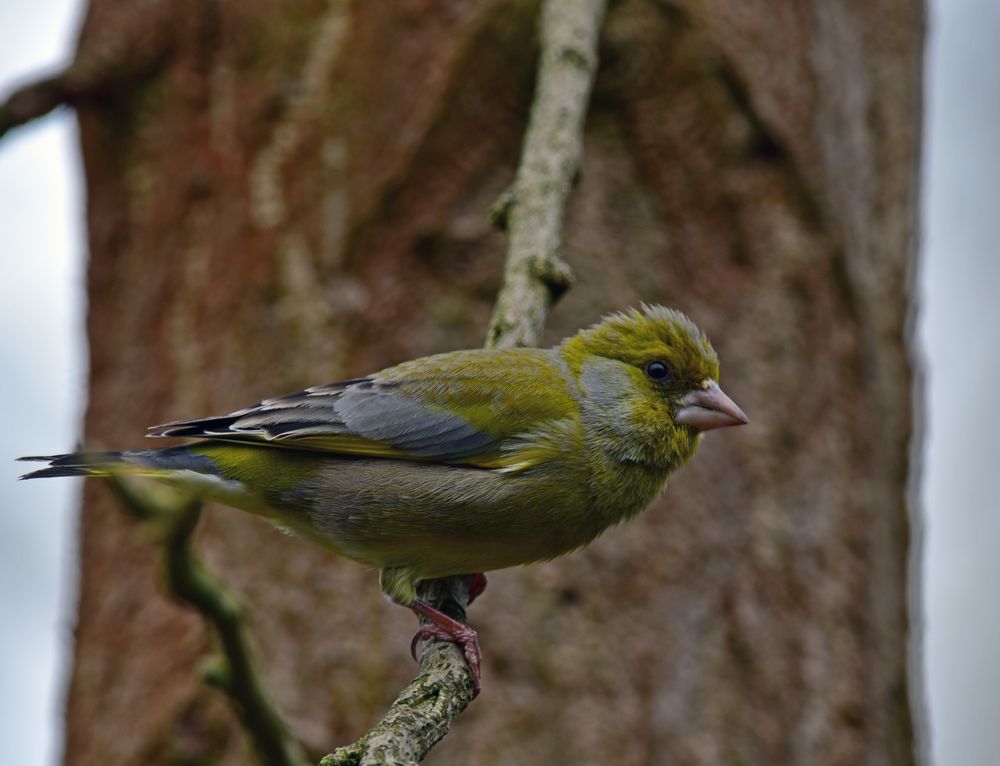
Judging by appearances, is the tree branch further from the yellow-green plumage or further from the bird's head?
the bird's head

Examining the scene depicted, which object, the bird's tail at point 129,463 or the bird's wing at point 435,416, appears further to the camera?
the bird's wing at point 435,416

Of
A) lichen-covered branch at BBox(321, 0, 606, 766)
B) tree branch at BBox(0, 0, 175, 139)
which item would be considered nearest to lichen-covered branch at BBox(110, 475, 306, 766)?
lichen-covered branch at BBox(321, 0, 606, 766)

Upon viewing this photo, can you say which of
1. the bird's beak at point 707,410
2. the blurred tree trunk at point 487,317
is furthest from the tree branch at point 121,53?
the bird's beak at point 707,410

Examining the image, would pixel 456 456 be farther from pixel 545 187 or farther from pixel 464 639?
pixel 545 187

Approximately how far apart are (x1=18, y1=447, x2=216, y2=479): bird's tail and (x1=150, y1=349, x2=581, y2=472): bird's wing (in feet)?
0.41

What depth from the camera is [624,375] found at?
4273 millimetres

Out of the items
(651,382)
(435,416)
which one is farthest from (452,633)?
(651,382)

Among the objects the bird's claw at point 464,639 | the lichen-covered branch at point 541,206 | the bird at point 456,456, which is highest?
the lichen-covered branch at point 541,206

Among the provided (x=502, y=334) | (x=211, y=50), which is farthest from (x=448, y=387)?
(x=211, y=50)

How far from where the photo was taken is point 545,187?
4.18 metres

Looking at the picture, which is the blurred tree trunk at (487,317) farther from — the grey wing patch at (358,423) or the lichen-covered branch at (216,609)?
the lichen-covered branch at (216,609)

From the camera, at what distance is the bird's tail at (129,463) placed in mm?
3688

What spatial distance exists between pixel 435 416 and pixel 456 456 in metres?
0.15

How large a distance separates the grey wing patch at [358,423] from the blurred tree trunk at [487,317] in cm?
88
